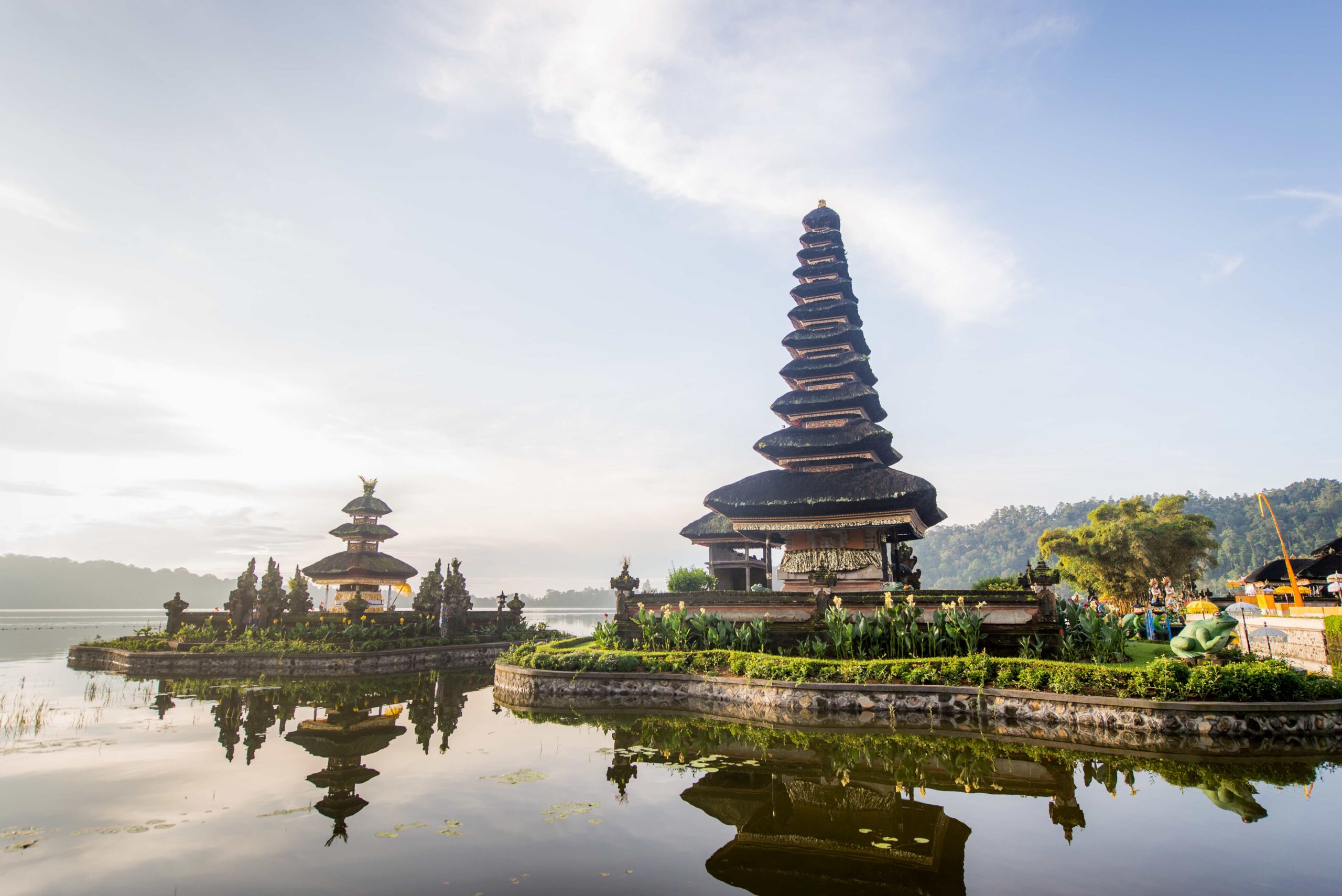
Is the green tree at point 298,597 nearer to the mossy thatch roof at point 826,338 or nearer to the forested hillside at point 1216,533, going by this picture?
the mossy thatch roof at point 826,338

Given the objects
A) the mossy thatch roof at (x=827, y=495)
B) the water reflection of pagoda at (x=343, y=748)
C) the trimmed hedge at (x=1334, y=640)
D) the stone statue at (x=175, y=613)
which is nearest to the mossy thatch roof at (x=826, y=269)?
the mossy thatch roof at (x=827, y=495)

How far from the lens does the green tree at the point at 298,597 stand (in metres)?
33.5

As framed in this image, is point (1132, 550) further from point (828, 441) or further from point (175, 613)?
point (175, 613)

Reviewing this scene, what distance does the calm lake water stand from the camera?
745 cm

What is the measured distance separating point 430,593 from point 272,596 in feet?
23.0

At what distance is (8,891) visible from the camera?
702cm

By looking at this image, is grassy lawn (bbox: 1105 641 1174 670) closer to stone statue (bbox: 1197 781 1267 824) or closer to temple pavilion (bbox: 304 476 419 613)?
stone statue (bbox: 1197 781 1267 824)

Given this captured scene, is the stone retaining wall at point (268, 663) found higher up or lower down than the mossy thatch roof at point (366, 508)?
lower down

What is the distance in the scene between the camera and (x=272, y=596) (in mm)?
32406

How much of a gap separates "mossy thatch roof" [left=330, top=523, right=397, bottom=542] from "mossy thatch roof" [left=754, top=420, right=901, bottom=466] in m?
23.7

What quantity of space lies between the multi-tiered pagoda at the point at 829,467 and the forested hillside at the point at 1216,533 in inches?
1996

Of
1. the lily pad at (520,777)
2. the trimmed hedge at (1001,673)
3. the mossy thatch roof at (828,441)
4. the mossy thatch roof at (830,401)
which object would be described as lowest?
the lily pad at (520,777)

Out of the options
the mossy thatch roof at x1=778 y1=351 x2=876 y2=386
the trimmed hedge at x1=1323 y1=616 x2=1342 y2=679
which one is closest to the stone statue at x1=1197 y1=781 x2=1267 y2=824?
the trimmed hedge at x1=1323 y1=616 x2=1342 y2=679

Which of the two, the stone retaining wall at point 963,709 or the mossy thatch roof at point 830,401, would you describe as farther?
the mossy thatch roof at point 830,401
